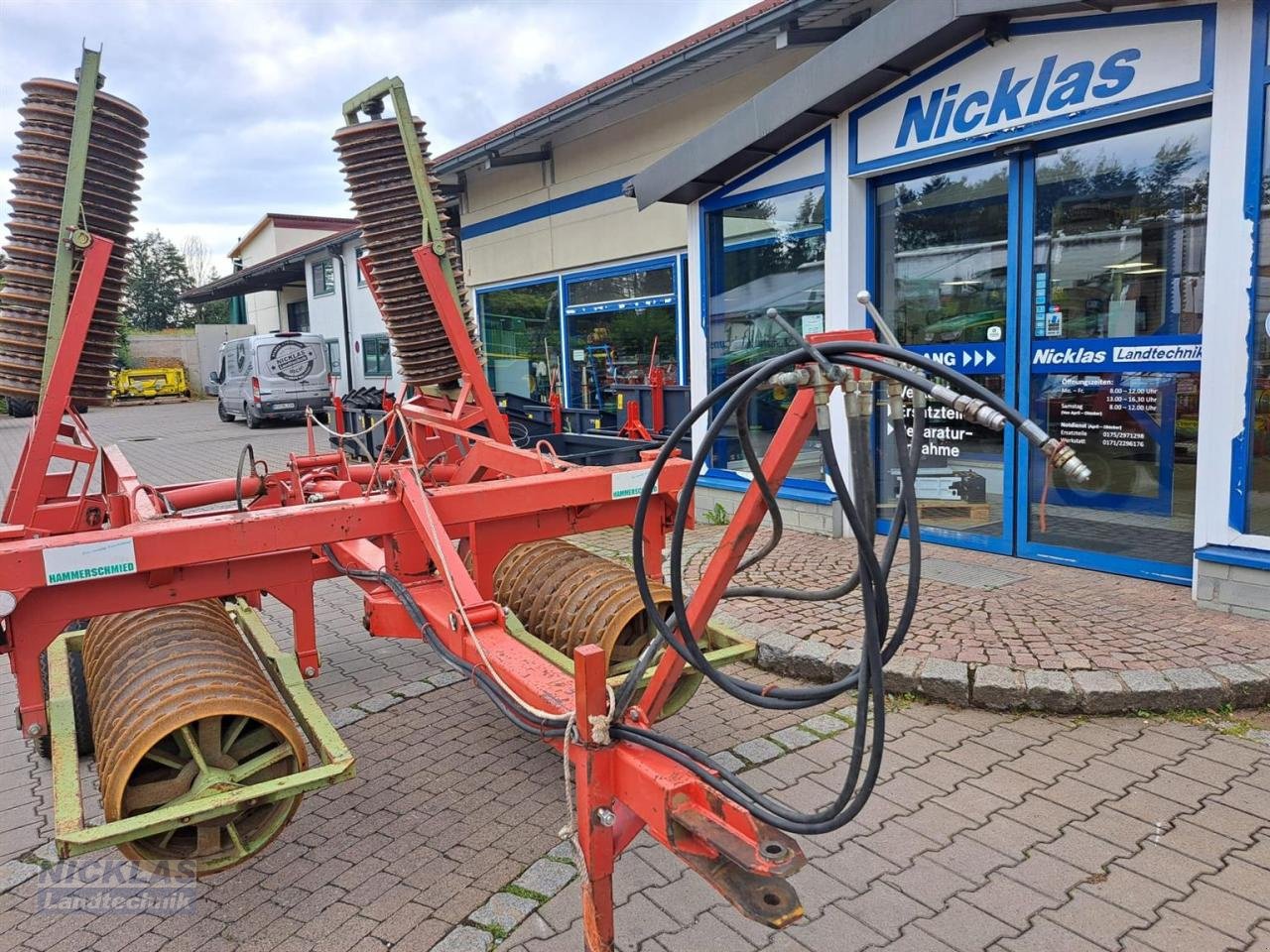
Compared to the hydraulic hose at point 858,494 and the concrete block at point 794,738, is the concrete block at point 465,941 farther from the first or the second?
the concrete block at point 794,738

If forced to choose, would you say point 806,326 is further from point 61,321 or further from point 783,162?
point 61,321

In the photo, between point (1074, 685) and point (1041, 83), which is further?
point (1041, 83)

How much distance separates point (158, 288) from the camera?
57.1 meters

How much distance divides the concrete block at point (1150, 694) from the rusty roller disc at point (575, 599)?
215 cm

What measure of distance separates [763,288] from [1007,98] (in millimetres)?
2495

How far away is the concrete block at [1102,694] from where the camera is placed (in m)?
3.97

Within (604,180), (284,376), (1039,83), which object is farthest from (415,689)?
(284,376)

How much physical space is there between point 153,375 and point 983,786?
38.3 metres

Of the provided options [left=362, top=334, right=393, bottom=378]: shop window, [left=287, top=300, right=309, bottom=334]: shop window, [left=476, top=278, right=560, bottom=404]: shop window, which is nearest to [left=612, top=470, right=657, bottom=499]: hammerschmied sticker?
[left=476, top=278, right=560, bottom=404]: shop window

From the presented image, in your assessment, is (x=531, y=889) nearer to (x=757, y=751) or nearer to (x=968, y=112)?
(x=757, y=751)

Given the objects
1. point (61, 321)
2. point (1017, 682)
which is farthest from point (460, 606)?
point (61, 321)

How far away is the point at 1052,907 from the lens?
276cm

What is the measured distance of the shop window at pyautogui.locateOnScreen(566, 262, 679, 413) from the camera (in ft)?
36.3

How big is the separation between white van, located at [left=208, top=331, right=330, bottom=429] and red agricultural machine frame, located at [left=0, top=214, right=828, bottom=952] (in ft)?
54.1
